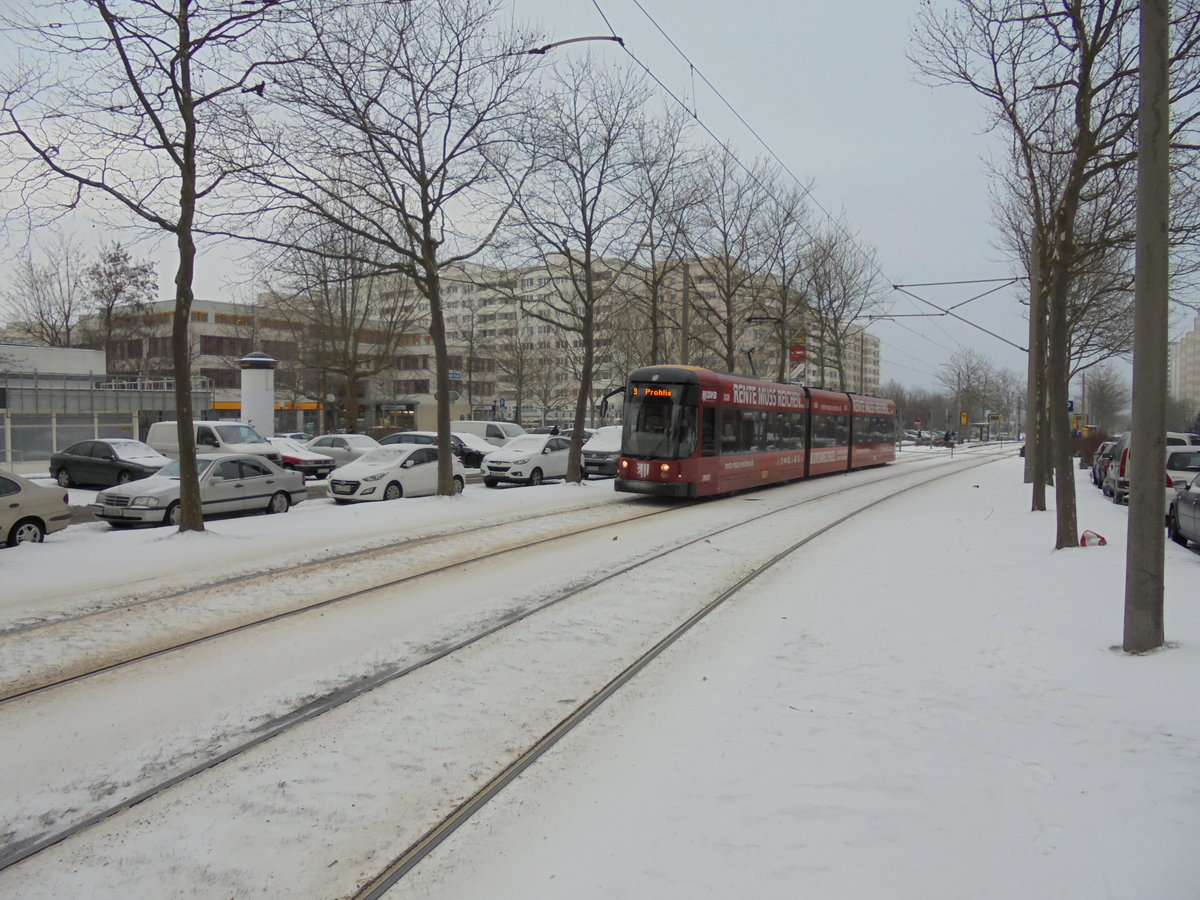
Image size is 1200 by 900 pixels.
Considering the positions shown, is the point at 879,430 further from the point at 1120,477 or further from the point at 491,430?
the point at 491,430

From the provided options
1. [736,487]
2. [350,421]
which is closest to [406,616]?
[736,487]

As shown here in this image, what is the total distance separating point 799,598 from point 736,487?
1149 centimetres

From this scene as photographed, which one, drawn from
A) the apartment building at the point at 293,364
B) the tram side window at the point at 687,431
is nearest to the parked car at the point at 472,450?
the apartment building at the point at 293,364

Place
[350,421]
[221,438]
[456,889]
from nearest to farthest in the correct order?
[456,889], [221,438], [350,421]

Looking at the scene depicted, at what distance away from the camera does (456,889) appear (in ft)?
11.3

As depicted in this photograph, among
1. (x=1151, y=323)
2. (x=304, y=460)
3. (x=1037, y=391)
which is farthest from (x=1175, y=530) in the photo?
(x=304, y=460)

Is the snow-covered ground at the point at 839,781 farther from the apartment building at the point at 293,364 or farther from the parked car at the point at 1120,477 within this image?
the apartment building at the point at 293,364

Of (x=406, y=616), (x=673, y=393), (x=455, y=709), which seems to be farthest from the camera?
(x=673, y=393)

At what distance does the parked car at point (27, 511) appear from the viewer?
12.2 m

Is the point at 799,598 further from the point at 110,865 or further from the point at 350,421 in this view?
the point at 350,421

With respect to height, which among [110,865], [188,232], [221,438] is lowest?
[110,865]

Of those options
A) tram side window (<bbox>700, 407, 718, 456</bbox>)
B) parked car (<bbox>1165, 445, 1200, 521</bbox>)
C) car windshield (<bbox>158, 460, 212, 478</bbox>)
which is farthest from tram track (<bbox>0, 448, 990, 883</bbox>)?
parked car (<bbox>1165, 445, 1200, 521</bbox>)

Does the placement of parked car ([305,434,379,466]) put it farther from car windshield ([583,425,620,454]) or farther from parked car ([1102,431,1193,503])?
parked car ([1102,431,1193,503])

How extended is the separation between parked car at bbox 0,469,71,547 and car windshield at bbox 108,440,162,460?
32.3 ft
